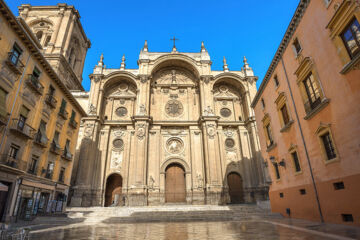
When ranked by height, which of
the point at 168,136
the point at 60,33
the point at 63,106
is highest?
the point at 60,33

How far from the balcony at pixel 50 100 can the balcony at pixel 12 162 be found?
4809mm

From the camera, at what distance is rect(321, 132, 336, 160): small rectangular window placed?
31.2ft

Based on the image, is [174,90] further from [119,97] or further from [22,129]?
[22,129]

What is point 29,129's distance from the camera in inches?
531

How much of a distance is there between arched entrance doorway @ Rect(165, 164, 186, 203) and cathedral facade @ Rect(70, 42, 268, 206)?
0.11 meters

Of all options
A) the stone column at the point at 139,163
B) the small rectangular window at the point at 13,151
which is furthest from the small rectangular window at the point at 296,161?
the small rectangular window at the point at 13,151

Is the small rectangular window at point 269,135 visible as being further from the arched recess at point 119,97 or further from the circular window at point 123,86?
the circular window at point 123,86

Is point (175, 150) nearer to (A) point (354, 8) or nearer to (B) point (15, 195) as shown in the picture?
(B) point (15, 195)

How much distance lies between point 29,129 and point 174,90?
19.1 metres

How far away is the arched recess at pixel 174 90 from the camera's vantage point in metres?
28.0

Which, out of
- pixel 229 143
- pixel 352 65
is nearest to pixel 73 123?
pixel 229 143

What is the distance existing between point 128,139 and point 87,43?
86.7ft

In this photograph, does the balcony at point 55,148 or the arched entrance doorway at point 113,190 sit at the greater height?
the balcony at point 55,148

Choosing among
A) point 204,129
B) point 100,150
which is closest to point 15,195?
point 100,150
